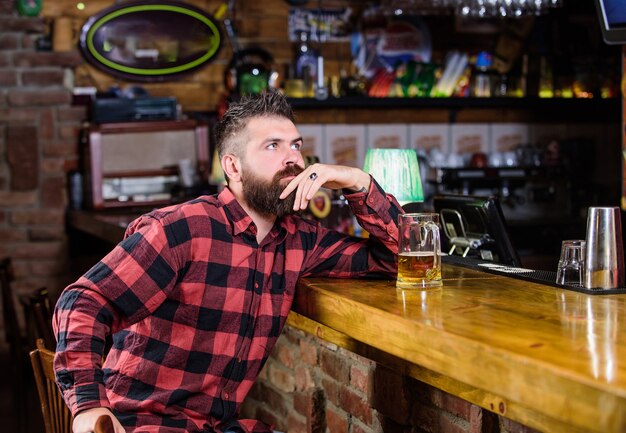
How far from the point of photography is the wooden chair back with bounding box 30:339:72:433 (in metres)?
1.96

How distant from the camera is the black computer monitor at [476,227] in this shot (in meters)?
2.76

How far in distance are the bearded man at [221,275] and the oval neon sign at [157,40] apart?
11.8ft

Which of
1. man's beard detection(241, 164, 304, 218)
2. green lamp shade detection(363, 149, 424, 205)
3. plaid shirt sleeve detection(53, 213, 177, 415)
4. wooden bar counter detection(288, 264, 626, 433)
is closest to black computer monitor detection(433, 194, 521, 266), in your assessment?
green lamp shade detection(363, 149, 424, 205)

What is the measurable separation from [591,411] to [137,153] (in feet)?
15.2

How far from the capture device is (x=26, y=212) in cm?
567

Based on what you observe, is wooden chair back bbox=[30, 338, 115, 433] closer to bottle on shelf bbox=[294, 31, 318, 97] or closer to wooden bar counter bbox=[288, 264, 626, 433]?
wooden bar counter bbox=[288, 264, 626, 433]

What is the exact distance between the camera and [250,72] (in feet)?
18.7

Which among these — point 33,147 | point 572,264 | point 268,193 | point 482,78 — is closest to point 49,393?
point 268,193

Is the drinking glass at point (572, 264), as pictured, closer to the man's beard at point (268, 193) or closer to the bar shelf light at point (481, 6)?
the man's beard at point (268, 193)

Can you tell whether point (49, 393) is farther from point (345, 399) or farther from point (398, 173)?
point (398, 173)

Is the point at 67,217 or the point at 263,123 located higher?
the point at 263,123

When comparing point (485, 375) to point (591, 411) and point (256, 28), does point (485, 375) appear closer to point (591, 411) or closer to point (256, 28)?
point (591, 411)

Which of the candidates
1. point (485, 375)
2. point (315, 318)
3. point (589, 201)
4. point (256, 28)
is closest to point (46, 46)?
point (256, 28)

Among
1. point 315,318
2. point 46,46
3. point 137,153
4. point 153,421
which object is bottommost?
point 153,421
